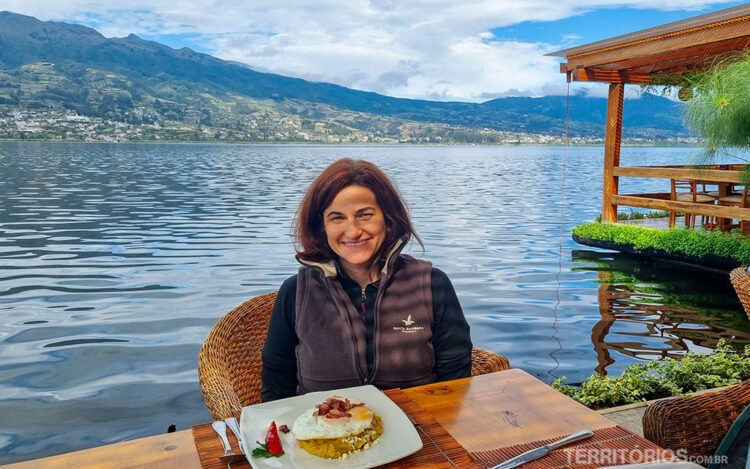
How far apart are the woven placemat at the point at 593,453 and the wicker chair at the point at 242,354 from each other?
107 centimetres

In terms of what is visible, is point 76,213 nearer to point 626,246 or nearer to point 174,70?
point 626,246

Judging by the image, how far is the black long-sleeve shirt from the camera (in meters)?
2.25

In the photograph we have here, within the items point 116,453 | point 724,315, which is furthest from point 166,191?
point 116,453

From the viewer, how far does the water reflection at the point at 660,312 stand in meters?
6.50

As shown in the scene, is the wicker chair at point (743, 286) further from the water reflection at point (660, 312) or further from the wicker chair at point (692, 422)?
the water reflection at point (660, 312)

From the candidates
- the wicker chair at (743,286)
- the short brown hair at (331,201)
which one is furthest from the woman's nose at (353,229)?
the wicker chair at (743,286)

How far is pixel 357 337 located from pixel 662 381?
2.88m

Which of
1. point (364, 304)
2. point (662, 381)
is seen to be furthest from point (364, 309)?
point (662, 381)

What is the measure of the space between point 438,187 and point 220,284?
73.6 feet

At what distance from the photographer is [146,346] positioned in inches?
261

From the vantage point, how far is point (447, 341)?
2.27 metres

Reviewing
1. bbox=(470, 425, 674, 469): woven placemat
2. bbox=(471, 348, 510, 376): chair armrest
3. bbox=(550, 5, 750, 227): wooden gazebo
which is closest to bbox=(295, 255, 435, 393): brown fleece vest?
bbox=(471, 348, 510, 376): chair armrest

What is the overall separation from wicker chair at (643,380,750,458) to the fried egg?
1.00 metres

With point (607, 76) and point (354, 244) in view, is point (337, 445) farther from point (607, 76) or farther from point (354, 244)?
point (607, 76)
